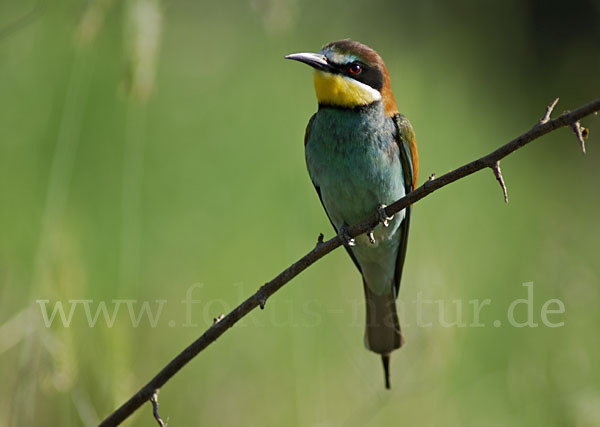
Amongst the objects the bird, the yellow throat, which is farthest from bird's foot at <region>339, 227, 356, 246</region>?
the yellow throat

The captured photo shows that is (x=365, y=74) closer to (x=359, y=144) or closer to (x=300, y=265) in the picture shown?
(x=359, y=144)

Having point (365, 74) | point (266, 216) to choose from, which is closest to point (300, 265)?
point (365, 74)

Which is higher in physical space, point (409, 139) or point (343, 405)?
point (409, 139)

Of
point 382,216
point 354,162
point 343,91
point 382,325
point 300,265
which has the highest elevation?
point 343,91

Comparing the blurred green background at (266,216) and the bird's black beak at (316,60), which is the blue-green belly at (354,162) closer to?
the bird's black beak at (316,60)

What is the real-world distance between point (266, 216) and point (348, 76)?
62.3 inches

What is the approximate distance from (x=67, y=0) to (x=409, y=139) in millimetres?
2031

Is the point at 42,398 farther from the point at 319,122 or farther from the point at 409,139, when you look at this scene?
the point at 409,139

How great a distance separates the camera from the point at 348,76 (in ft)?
6.12

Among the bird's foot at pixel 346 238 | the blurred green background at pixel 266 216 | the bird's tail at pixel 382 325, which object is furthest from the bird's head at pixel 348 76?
the bird's tail at pixel 382 325

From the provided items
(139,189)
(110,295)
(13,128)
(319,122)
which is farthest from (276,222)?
(319,122)

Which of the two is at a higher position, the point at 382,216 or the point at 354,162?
the point at 354,162

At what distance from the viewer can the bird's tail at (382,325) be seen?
A: 1842mm

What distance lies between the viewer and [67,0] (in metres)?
3.28
